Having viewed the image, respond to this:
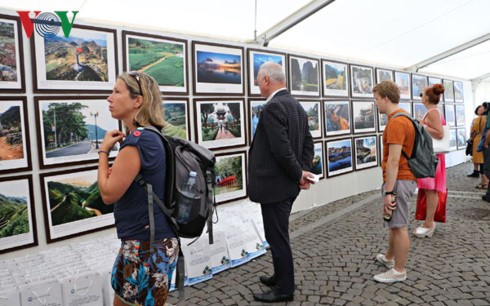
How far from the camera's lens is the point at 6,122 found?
9.96ft

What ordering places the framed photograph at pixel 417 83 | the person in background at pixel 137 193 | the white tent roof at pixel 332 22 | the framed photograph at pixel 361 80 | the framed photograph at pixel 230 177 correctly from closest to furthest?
the person in background at pixel 137 193, the white tent roof at pixel 332 22, the framed photograph at pixel 230 177, the framed photograph at pixel 361 80, the framed photograph at pixel 417 83

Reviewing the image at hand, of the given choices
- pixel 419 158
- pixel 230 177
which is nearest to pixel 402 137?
pixel 419 158

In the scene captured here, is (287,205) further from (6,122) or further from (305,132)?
(6,122)

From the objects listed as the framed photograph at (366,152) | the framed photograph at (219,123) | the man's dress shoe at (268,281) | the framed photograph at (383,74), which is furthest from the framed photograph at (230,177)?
the framed photograph at (383,74)

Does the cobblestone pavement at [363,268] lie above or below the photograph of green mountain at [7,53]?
below

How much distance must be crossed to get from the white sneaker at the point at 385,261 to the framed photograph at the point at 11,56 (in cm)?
359

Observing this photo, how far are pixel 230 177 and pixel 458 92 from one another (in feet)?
29.4

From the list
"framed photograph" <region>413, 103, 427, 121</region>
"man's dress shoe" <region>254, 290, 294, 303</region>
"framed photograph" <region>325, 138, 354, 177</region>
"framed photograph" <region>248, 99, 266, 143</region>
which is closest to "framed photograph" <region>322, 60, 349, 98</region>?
"framed photograph" <region>325, 138, 354, 177</region>

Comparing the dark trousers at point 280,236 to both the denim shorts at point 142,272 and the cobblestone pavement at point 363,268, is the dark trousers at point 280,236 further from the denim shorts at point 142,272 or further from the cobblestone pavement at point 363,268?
the denim shorts at point 142,272

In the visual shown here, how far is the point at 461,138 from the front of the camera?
11.2 metres

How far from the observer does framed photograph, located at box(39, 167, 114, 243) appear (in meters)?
3.28

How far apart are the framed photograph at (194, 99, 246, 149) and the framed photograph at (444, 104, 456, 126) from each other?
7.60m

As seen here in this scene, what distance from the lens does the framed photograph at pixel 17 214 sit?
3.04 m

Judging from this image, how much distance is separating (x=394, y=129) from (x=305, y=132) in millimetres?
720
